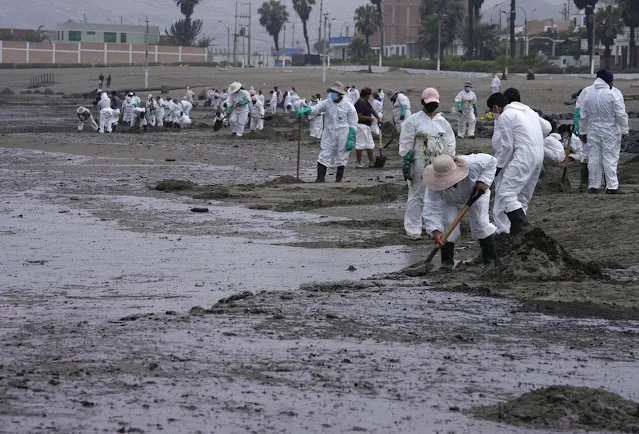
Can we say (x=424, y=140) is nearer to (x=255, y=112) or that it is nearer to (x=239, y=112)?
(x=239, y=112)

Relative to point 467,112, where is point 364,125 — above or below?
below

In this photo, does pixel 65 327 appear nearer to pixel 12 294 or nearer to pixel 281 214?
pixel 12 294

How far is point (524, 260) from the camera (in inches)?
418

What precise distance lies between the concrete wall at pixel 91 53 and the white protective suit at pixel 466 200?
5081 inches

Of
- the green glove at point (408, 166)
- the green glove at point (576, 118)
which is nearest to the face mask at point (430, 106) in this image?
the green glove at point (408, 166)

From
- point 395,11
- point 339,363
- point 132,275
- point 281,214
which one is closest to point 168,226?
point 281,214

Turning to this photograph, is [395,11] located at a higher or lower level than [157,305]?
higher

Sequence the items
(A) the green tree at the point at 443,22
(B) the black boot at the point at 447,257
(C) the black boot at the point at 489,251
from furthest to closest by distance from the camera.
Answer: (A) the green tree at the point at 443,22, (B) the black boot at the point at 447,257, (C) the black boot at the point at 489,251

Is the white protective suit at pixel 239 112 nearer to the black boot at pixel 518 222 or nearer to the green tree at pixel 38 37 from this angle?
the black boot at pixel 518 222

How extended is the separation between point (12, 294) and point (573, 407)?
510 cm

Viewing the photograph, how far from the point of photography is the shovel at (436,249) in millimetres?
10656

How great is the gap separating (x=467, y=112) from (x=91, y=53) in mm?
114361

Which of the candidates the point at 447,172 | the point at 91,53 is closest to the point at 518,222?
the point at 447,172

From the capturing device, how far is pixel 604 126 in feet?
55.8
